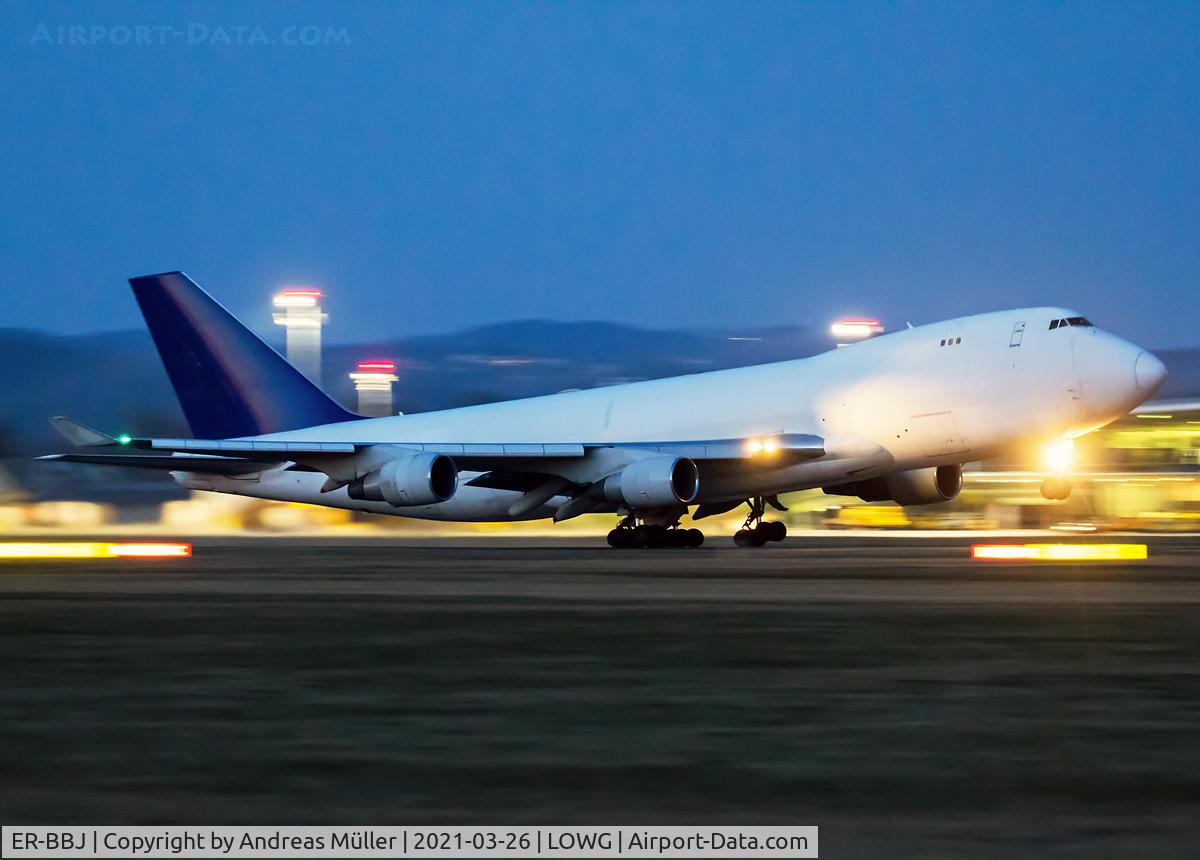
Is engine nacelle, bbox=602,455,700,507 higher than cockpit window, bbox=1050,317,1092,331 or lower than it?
lower

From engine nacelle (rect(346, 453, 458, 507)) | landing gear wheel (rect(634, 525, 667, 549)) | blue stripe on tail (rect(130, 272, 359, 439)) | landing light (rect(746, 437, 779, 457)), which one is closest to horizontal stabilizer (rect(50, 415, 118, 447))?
engine nacelle (rect(346, 453, 458, 507))

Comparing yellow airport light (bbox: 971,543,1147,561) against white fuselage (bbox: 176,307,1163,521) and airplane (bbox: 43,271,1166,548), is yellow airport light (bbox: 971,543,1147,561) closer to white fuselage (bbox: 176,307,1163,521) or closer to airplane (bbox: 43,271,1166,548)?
airplane (bbox: 43,271,1166,548)

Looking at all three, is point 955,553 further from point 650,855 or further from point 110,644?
point 650,855

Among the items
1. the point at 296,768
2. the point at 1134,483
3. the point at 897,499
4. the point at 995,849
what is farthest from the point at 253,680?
the point at 1134,483

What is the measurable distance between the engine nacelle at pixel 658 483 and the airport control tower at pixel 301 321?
5980cm

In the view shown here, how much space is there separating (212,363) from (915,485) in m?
18.9

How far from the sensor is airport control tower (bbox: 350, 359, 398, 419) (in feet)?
318

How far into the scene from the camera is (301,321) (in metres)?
91.4

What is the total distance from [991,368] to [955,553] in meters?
3.94

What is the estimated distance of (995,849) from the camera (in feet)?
19.2

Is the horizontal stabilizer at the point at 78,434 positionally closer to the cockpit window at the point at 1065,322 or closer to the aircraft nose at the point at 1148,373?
the cockpit window at the point at 1065,322

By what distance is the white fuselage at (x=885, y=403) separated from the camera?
31.3 m

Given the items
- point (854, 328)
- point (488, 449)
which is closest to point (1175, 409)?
point (854, 328)

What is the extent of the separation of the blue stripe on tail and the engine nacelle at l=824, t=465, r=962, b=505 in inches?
620
